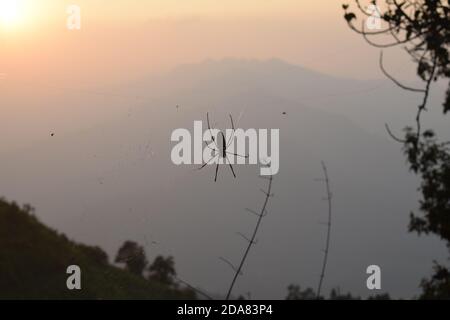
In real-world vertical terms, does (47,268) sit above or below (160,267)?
below

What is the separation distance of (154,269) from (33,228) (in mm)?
8412

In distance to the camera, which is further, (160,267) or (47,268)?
(160,267)

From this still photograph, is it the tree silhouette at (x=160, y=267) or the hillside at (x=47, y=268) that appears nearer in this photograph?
the hillside at (x=47, y=268)

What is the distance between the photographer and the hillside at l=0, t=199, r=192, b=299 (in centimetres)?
1831

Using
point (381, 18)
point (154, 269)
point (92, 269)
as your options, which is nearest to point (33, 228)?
point (92, 269)

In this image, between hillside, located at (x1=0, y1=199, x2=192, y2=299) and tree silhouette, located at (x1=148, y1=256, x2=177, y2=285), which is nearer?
hillside, located at (x1=0, y1=199, x2=192, y2=299)

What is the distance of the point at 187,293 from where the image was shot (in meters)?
24.8

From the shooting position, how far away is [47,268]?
1959cm

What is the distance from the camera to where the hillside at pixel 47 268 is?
1831 cm
